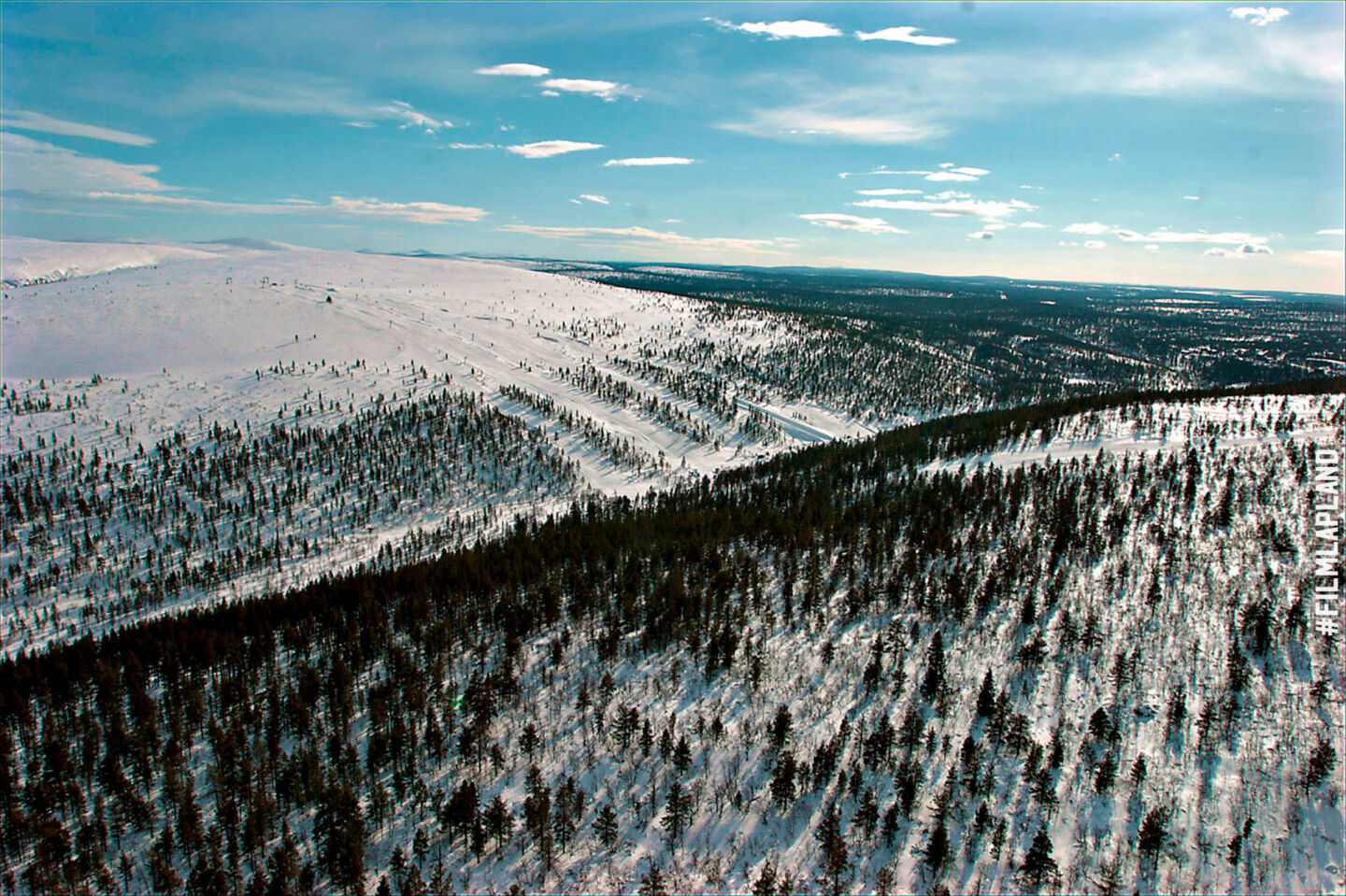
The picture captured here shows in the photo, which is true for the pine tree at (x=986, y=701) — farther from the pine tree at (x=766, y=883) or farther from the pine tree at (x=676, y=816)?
the pine tree at (x=676, y=816)

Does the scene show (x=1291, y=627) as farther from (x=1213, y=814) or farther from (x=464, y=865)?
(x=464, y=865)

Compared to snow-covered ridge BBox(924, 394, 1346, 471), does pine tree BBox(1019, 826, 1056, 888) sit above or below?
below

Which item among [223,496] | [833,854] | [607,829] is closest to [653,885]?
[607,829]

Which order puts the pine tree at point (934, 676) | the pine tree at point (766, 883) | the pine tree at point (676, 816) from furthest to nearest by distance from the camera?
1. the pine tree at point (934, 676)
2. the pine tree at point (676, 816)
3. the pine tree at point (766, 883)

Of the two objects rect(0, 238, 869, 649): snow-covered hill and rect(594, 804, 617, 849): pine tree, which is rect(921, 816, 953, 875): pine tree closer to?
rect(594, 804, 617, 849): pine tree

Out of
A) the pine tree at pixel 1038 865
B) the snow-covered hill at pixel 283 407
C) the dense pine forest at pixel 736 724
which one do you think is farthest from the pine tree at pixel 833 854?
the snow-covered hill at pixel 283 407

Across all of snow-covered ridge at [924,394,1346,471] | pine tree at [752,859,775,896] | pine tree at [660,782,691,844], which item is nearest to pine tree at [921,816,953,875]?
pine tree at [752,859,775,896]

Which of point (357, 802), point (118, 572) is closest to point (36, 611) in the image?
point (118, 572)

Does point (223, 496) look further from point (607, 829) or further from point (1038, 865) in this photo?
point (1038, 865)
